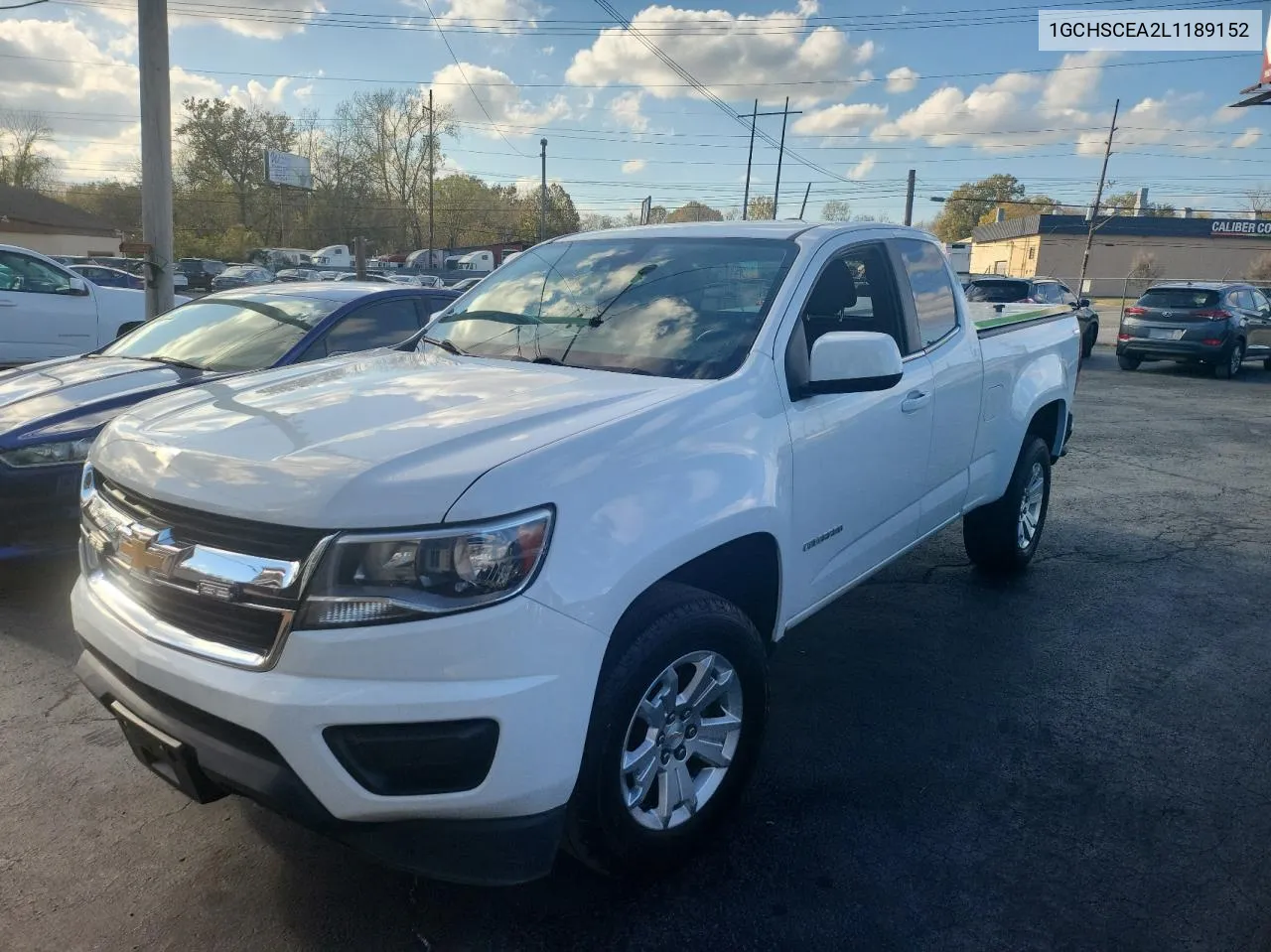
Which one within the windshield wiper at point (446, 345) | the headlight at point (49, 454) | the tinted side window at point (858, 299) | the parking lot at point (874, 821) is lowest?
the parking lot at point (874, 821)

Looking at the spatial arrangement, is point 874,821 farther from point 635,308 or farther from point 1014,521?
point 1014,521

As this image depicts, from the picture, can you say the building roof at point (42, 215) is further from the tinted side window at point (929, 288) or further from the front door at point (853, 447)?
the front door at point (853, 447)

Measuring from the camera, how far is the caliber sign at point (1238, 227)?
6451 cm

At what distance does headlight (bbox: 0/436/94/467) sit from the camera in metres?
4.35

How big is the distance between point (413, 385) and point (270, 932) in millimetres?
1603

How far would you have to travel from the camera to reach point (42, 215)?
1955 inches

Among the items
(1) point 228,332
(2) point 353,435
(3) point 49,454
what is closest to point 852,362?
(2) point 353,435

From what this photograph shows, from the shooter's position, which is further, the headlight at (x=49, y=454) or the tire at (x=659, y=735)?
the headlight at (x=49, y=454)

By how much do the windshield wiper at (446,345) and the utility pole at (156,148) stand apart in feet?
23.6

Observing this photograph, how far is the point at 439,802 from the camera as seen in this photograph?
6.70 feet

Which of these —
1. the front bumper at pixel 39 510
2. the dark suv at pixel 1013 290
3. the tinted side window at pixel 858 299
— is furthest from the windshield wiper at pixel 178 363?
the dark suv at pixel 1013 290

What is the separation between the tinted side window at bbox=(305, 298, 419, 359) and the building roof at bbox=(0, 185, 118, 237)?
169 feet

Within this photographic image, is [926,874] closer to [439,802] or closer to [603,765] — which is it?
[603,765]

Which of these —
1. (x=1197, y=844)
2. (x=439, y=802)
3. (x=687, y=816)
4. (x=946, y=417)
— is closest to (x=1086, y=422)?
(x=946, y=417)
